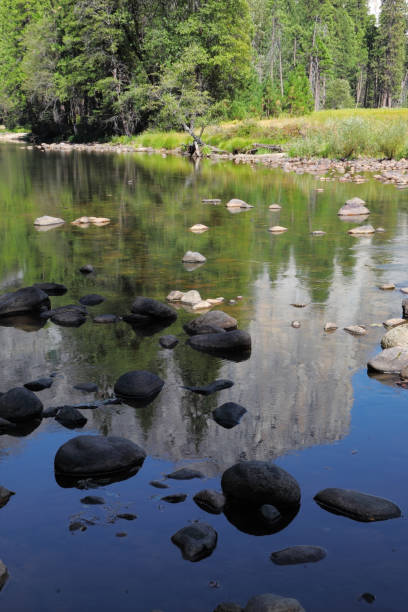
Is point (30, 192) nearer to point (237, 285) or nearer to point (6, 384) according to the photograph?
point (237, 285)

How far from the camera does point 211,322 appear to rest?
648 cm

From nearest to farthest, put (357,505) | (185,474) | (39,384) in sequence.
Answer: (357,505)
(185,474)
(39,384)

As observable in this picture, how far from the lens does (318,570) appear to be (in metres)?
3.07

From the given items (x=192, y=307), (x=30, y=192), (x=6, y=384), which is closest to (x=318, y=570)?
(x=6, y=384)

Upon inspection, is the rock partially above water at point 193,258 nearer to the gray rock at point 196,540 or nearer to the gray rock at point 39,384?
the gray rock at point 39,384

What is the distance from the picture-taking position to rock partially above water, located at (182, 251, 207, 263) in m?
9.70

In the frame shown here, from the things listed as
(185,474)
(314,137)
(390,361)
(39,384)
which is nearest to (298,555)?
(185,474)

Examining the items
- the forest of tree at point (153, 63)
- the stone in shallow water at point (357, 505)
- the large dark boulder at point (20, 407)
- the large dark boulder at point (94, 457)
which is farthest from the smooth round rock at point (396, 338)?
the forest of tree at point (153, 63)

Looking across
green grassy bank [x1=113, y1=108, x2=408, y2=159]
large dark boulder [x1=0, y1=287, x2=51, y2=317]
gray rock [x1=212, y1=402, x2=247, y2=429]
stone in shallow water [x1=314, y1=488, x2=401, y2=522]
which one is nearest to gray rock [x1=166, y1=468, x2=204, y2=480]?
gray rock [x1=212, y1=402, x2=247, y2=429]

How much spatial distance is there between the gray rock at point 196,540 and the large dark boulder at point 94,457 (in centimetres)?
81

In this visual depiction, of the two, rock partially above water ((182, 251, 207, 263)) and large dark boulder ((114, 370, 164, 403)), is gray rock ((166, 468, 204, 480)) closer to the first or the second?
large dark boulder ((114, 370, 164, 403))

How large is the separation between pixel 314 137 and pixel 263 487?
2931 cm

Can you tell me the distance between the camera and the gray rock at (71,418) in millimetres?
4605

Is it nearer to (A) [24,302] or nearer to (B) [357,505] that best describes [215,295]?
(A) [24,302]
